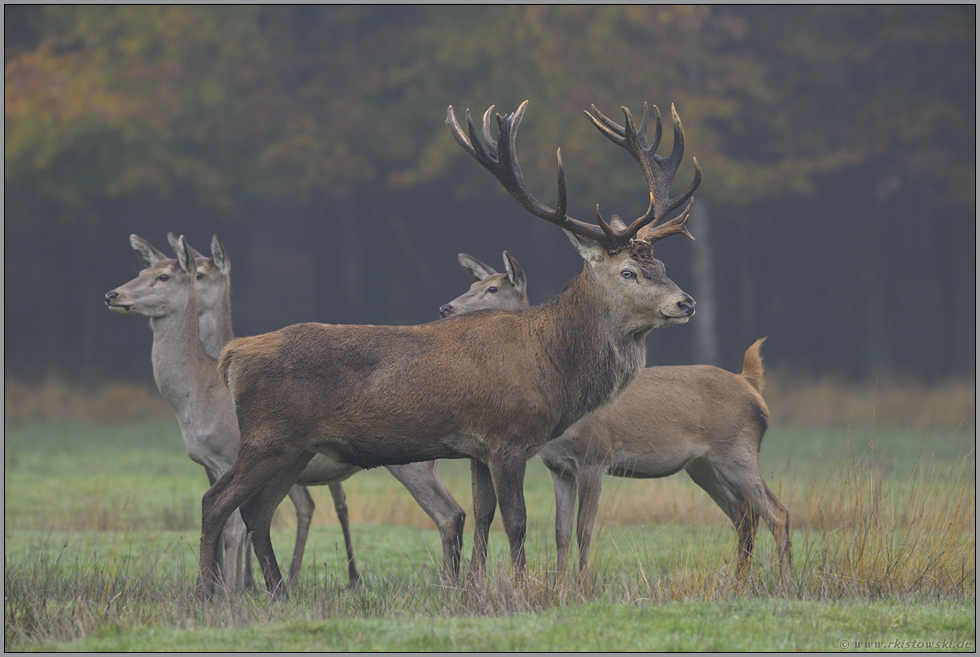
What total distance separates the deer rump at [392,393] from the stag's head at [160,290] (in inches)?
77.1

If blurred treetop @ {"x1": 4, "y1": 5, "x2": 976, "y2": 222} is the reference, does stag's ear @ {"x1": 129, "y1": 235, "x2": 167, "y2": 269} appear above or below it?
below

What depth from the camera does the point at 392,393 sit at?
6578mm

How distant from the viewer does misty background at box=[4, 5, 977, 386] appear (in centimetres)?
1973

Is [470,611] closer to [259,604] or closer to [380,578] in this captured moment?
[259,604]

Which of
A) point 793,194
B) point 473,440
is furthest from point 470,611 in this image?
point 793,194

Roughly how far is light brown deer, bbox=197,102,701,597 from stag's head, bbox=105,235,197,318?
1913 millimetres

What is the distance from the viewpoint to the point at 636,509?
408 inches

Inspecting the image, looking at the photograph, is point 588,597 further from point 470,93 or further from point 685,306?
point 470,93

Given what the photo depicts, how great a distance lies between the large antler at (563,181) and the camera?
690 centimetres

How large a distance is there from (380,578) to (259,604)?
1576 millimetres

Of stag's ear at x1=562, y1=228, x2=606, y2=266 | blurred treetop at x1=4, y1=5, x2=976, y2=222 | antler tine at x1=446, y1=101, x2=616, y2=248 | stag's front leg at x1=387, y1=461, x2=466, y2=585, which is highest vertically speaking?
blurred treetop at x1=4, y1=5, x2=976, y2=222

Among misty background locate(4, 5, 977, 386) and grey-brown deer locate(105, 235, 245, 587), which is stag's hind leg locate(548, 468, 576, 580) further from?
misty background locate(4, 5, 977, 386)

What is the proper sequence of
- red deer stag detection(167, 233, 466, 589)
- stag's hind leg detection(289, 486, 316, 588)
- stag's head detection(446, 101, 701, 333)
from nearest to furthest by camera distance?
stag's head detection(446, 101, 701, 333), red deer stag detection(167, 233, 466, 589), stag's hind leg detection(289, 486, 316, 588)

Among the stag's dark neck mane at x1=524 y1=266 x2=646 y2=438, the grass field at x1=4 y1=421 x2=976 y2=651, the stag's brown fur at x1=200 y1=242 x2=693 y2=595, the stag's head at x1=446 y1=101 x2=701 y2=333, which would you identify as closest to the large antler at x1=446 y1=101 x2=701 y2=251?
the stag's head at x1=446 y1=101 x2=701 y2=333
